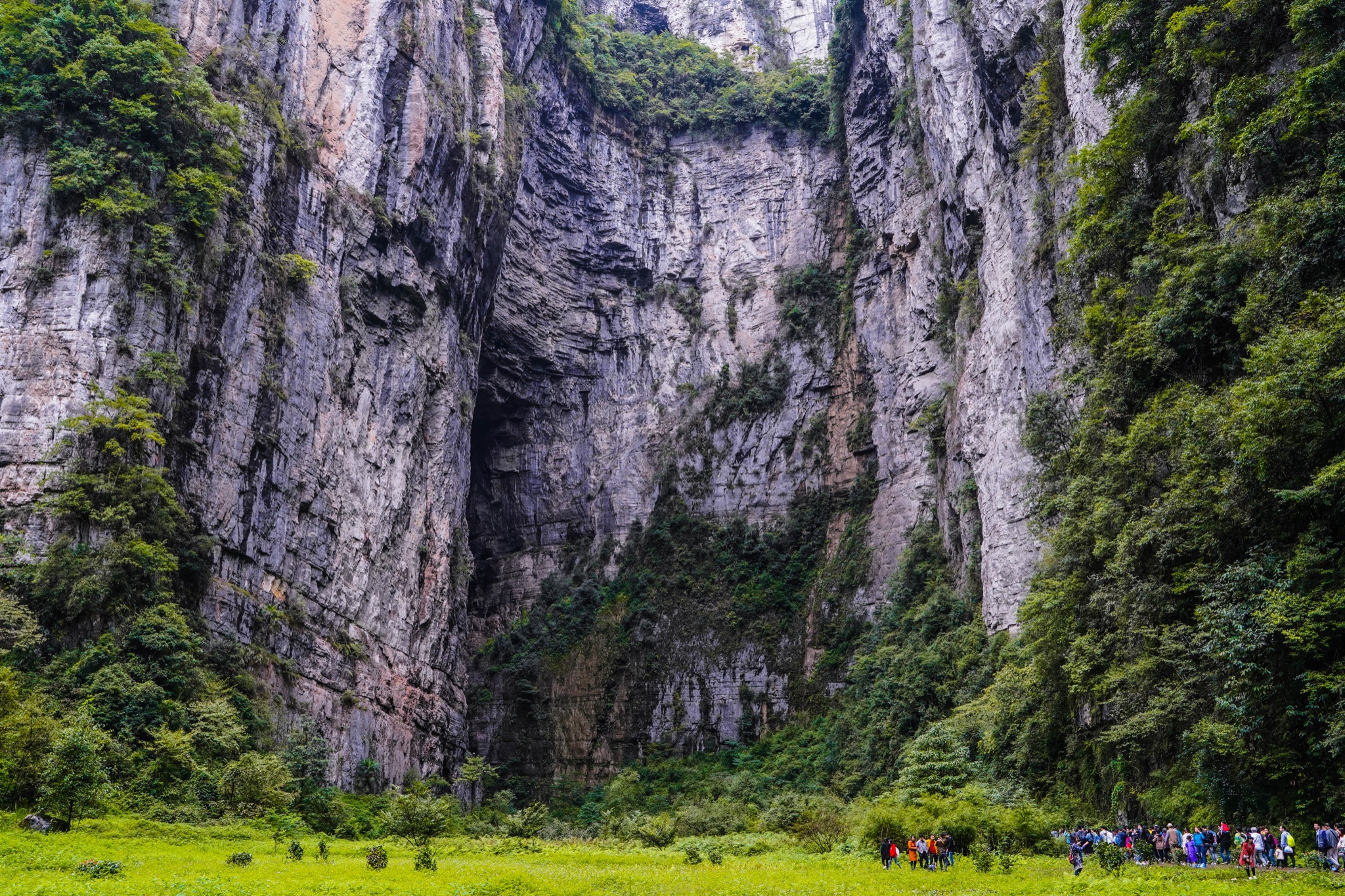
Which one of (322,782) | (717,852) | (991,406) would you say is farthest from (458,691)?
(991,406)

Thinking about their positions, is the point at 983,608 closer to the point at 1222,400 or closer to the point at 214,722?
the point at 1222,400

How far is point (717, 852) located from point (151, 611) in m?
15.8

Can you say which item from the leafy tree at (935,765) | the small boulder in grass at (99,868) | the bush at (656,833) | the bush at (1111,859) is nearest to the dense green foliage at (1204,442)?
the leafy tree at (935,765)

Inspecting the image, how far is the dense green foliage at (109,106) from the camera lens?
27.6 m

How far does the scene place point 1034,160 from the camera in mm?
29719

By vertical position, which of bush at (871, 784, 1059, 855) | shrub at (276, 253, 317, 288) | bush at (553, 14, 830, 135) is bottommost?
bush at (871, 784, 1059, 855)

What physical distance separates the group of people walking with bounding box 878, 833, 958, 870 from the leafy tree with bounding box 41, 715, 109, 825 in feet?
52.0

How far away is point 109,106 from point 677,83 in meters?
34.5

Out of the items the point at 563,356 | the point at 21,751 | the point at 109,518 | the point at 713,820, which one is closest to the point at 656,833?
the point at 713,820

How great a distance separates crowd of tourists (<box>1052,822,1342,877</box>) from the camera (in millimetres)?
12852

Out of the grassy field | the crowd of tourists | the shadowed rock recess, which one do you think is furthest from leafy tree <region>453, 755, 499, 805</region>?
the crowd of tourists

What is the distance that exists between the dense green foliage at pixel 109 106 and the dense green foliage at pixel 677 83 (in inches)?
1007

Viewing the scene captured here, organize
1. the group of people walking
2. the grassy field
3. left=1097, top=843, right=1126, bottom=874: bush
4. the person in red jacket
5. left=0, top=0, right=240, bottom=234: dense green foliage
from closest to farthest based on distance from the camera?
1. the person in red jacket
2. the grassy field
3. left=1097, top=843, right=1126, bottom=874: bush
4. the group of people walking
5. left=0, top=0, right=240, bottom=234: dense green foliage

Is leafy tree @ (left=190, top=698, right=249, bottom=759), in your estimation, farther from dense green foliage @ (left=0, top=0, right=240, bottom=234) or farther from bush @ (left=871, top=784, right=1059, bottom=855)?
bush @ (left=871, top=784, right=1059, bottom=855)
